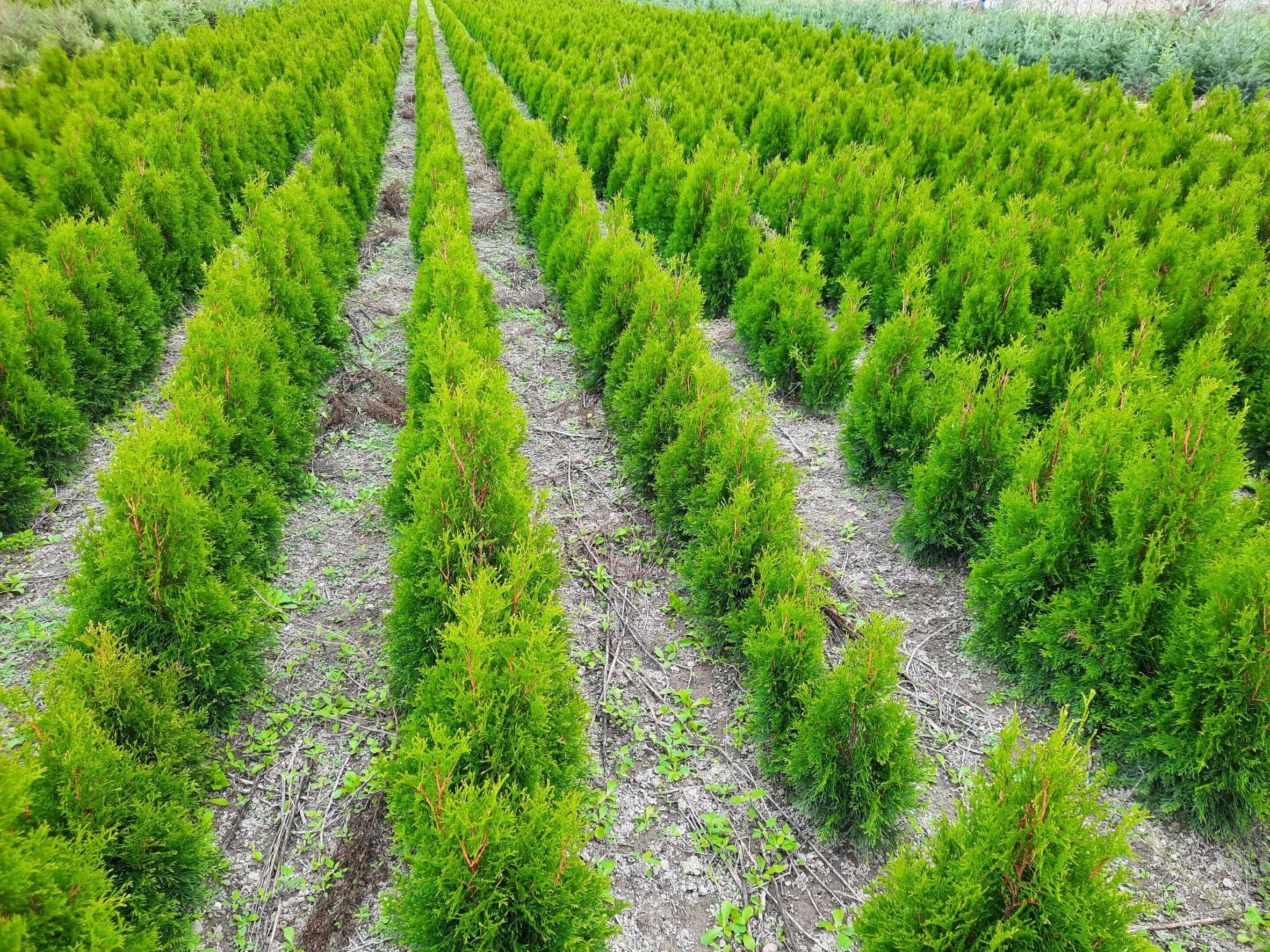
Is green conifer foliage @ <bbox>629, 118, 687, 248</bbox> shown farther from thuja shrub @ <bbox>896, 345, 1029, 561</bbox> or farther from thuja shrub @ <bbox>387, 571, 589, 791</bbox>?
thuja shrub @ <bbox>387, 571, 589, 791</bbox>

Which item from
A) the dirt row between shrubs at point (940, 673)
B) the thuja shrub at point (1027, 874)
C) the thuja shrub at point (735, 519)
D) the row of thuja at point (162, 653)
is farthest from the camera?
the thuja shrub at point (735, 519)

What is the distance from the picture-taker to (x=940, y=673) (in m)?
4.29

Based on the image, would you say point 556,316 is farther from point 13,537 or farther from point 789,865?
point 789,865

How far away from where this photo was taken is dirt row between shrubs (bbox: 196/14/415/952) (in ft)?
9.89

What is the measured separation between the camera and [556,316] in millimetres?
8836

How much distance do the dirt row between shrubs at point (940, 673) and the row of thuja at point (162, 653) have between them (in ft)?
12.0

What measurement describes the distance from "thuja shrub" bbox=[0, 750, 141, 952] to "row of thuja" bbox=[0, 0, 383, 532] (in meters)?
3.77

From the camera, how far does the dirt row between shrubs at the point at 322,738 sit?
301 centimetres

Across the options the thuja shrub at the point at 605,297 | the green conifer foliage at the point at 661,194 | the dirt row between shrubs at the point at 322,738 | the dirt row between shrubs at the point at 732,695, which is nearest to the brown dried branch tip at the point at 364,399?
the dirt row between shrubs at the point at 322,738

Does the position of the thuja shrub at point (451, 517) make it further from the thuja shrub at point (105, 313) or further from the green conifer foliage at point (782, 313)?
the thuja shrub at point (105, 313)

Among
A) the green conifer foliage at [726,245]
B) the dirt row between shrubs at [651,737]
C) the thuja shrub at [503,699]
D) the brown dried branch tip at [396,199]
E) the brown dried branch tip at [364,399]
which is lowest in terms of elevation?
the dirt row between shrubs at [651,737]

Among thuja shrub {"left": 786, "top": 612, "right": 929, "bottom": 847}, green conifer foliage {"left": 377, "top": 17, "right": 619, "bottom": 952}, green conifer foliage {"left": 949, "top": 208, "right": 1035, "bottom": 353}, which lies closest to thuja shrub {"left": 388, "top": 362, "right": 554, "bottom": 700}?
green conifer foliage {"left": 377, "top": 17, "right": 619, "bottom": 952}

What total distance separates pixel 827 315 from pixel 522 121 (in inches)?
280

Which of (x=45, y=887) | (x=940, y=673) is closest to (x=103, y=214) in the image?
(x=45, y=887)
